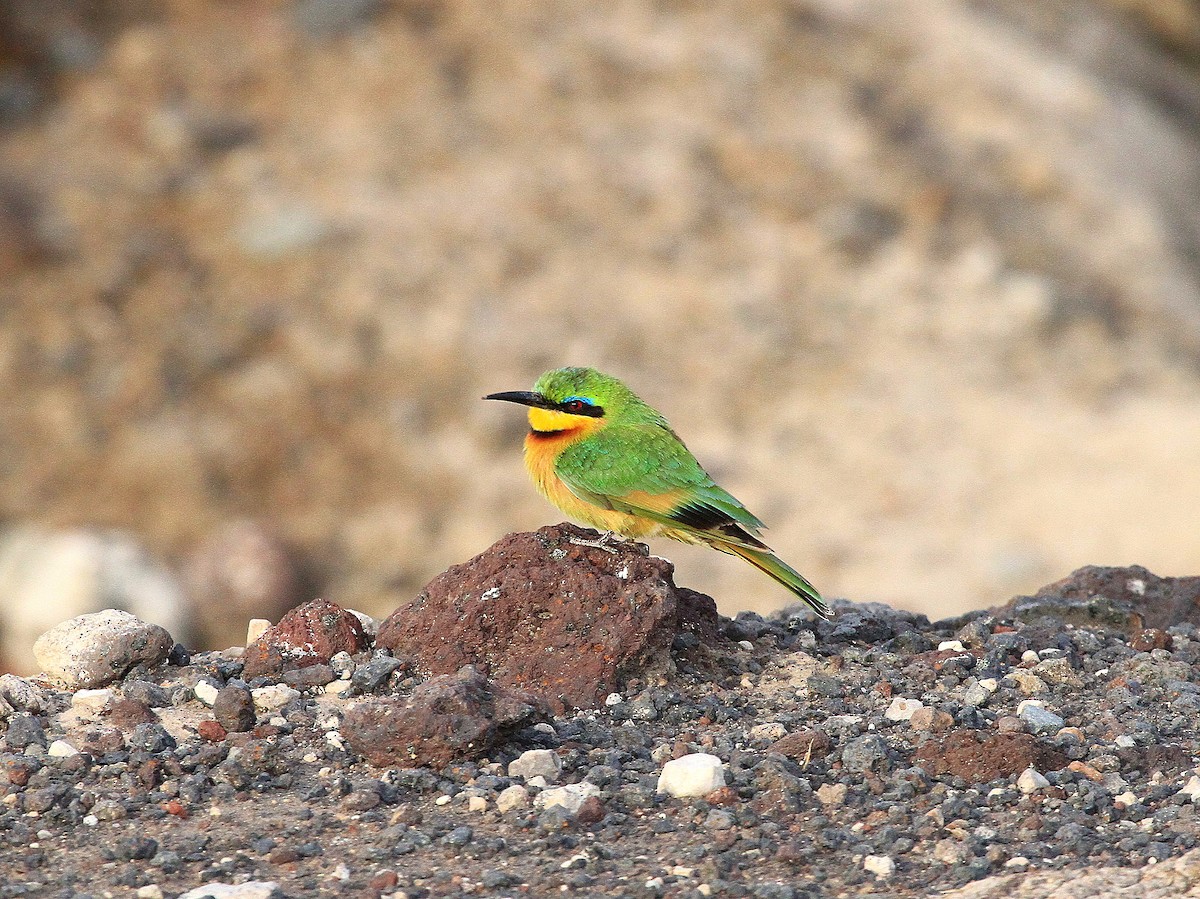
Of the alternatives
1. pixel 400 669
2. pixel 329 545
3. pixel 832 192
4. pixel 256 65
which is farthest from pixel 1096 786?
pixel 256 65

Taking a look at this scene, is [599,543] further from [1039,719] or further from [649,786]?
[1039,719]

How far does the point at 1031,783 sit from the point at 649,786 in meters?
1.17

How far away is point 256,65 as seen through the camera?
722 inches

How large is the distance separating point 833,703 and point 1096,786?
982mm

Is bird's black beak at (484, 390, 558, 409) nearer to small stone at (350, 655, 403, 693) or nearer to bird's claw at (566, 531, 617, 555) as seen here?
bird's claw at (566, 531, 617, 555)

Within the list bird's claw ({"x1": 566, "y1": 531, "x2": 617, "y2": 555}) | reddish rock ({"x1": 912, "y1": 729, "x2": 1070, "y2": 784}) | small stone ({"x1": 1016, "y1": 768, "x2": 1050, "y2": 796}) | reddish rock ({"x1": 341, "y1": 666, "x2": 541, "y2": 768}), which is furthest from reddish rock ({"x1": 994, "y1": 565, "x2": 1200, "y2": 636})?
reddish rock ({"x1": 341, "y1": 666, "x2": 541, "y2": 768})

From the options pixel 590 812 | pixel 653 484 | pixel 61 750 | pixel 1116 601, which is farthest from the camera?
pixel 1116 601

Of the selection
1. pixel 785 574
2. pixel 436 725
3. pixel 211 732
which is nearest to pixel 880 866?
pixel 436 725

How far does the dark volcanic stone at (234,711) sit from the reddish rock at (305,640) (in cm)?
35

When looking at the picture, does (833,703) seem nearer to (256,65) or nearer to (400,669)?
(400,669)

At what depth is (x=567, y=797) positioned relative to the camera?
455 cm

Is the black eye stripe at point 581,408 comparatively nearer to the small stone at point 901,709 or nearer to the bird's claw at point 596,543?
the bird's claw at point 596,543

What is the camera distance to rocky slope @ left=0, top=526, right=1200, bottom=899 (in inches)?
167

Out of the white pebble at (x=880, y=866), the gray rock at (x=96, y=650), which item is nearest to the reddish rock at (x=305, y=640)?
the gray rock at (x=96, y=650)
